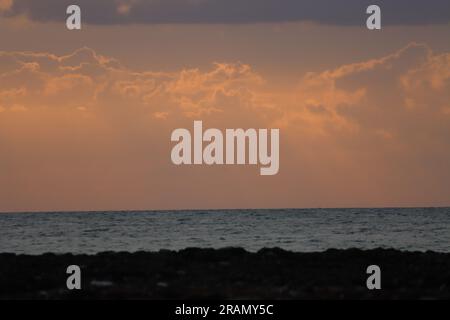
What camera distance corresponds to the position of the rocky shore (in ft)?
84.4

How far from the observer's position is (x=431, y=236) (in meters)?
89.7

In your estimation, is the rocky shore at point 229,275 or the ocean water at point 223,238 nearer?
the rocky shore at point 229,275

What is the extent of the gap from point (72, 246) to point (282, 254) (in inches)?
1794

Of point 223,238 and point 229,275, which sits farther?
point 223,238

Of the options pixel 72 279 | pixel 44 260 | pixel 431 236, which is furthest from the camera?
pixel 431 236

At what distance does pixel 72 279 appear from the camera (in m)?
28.1

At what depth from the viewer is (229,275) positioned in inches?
1152

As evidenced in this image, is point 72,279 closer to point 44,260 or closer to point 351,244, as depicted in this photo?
point 44,260

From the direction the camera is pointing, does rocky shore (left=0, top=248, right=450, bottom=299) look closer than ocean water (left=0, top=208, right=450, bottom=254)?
Yes

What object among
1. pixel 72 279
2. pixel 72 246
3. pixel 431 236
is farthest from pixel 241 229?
pixel 72 279

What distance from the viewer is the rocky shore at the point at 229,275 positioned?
84.4 ft
